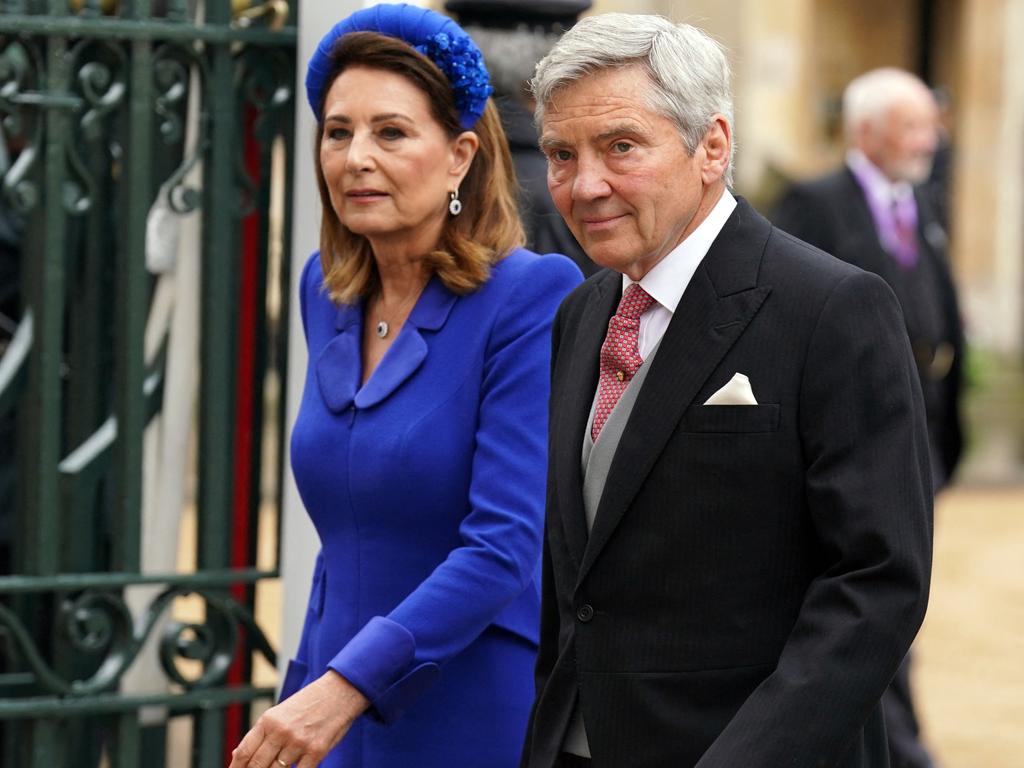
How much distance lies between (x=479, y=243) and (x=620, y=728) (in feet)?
3.24

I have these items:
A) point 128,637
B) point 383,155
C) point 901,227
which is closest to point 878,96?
point 901,227

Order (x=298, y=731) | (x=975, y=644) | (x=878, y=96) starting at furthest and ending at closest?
(x=975, y=644)
(x=878, y=96)
(x=298, y=731)

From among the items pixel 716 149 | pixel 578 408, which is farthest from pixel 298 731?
pixel 716 149

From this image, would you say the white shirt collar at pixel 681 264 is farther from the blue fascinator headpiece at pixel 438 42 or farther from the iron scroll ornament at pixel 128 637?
the iron scroll ornament at pixel 128 637

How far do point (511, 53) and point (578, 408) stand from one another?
7.63 ft

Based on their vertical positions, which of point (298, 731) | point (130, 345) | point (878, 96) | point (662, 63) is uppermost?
point (878, 96)

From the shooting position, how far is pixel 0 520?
5.54 meters

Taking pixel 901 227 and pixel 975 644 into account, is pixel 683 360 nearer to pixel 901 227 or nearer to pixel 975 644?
pixel 901 227

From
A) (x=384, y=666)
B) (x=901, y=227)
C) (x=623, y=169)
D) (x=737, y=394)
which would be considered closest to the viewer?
(x=737, y=394)

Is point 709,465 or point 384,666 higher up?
point 709,465

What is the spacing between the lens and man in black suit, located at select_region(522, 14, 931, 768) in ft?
8.14

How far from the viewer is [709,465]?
2.57 meters

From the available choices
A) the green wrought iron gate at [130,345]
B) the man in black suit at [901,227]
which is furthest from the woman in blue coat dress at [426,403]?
the man in black suit at [901,227]

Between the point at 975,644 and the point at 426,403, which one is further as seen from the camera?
the point at 975,644
